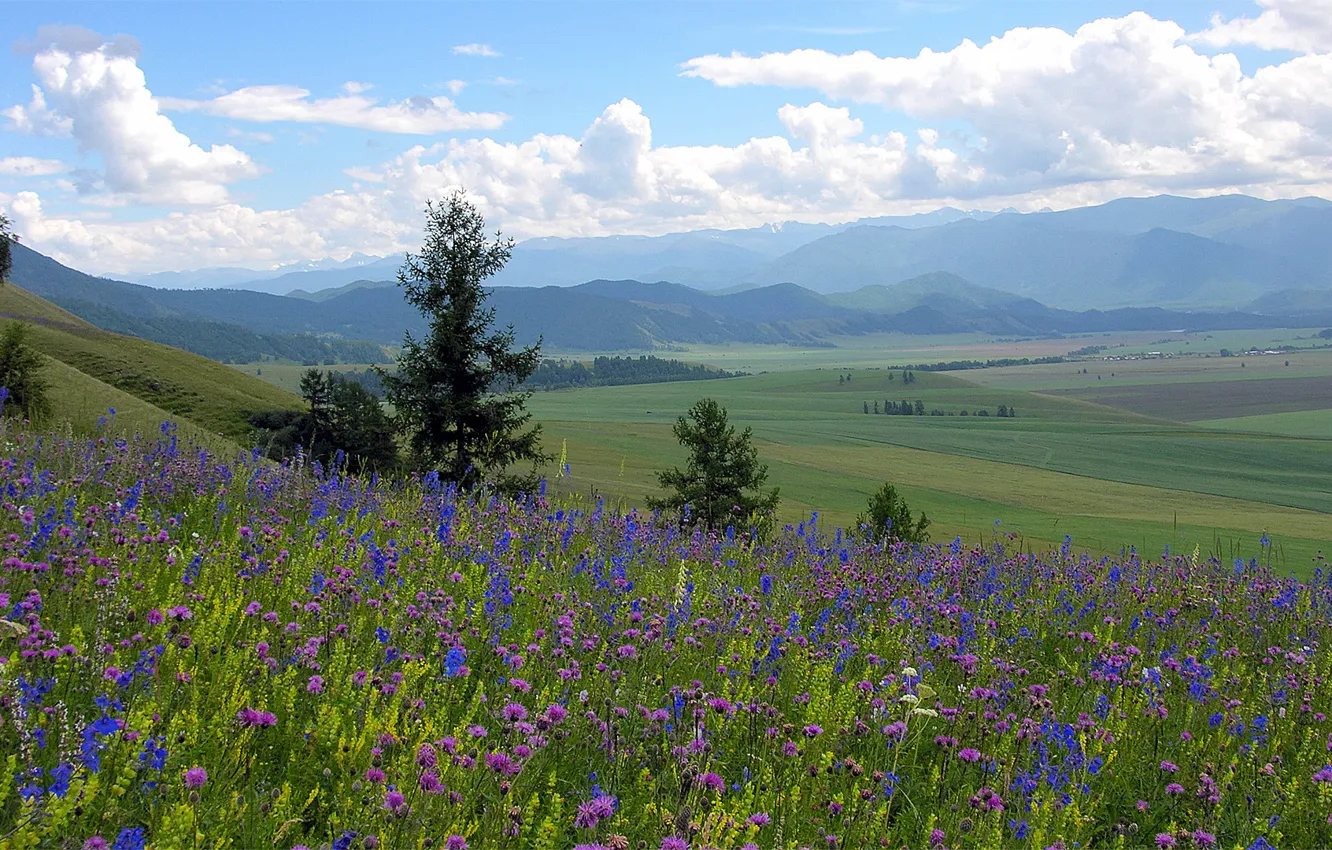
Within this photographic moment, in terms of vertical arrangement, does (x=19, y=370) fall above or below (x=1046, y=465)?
above

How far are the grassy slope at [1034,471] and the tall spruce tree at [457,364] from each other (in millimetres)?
12687

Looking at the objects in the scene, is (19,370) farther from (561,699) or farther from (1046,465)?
(1046,465)

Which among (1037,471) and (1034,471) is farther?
(1037,471)

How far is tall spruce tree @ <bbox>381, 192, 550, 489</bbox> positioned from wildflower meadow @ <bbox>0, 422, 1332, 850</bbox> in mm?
27371

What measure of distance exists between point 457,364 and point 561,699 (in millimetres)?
32814

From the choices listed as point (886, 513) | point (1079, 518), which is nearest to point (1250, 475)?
point (1079, 518)

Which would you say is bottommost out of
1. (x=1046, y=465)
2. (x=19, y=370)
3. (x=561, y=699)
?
(x=1046, y=465)

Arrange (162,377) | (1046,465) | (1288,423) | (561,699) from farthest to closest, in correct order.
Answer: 1. (1288,423)
2. (1046,465)
3. (162,377)
4. (561,699)

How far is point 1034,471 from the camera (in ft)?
349

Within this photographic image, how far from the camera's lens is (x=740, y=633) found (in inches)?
245

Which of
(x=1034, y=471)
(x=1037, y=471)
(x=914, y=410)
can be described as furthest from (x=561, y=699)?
(x=914, y=410)

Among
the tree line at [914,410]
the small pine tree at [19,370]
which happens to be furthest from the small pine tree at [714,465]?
the tree line at [914,410]

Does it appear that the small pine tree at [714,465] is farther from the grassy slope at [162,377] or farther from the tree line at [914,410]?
the tree line at [914,410]

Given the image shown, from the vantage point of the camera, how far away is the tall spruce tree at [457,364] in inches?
1411
